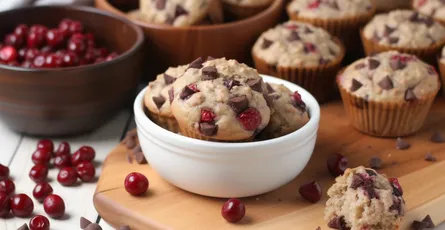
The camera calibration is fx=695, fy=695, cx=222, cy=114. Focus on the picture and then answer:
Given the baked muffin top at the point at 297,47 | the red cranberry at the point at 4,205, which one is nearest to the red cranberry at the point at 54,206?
the red cranberry at the point at 4,205

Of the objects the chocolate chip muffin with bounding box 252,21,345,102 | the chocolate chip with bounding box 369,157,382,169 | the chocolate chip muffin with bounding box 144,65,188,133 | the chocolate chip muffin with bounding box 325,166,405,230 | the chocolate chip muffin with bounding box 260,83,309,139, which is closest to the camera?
the chocolate chip muffin with bounding box 325,166,405,230

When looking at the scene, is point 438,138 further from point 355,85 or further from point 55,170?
point 55,170

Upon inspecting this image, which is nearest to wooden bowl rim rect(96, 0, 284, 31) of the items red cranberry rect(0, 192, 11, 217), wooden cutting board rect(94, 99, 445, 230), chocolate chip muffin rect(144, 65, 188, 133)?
chocolate chip muffin rect(144, 65, 188, 133)

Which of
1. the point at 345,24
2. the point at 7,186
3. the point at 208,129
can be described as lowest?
the point at 7,186

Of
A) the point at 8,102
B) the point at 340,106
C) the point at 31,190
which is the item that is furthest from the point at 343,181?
the point at 8,102

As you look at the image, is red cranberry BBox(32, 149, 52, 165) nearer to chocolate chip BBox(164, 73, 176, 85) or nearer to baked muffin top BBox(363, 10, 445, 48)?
chocolate chip BBox(164, 73, 176, 85)

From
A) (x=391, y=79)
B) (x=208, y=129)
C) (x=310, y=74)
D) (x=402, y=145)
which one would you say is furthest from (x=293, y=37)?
(x=208, y=129)

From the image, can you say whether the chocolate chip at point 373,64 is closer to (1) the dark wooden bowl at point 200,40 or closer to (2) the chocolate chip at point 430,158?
(2) the chocolate chip at point 430,158

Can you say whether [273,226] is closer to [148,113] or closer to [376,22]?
[148,113]
